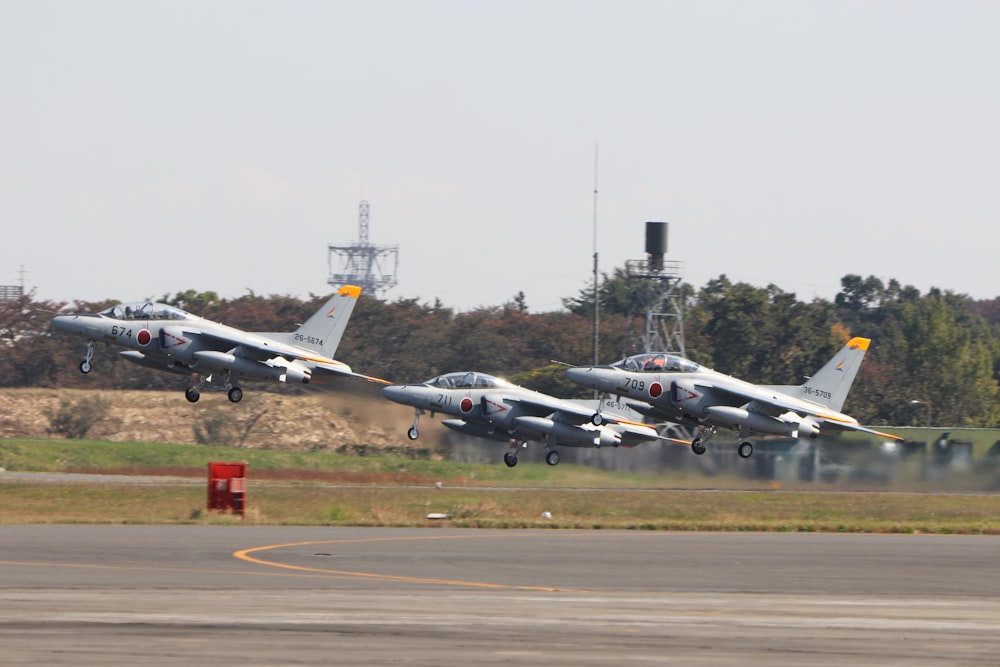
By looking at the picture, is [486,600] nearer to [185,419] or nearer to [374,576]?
[374,576]

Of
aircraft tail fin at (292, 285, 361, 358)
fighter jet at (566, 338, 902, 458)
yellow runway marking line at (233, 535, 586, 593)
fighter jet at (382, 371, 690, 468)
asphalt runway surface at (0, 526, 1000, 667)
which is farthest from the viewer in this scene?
fighter jet at (382, 371, 690, 468)

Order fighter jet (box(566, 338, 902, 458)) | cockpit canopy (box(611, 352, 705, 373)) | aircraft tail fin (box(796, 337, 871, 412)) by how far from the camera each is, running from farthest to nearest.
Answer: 1. aircraft tail fin (box(796, 337, 871, 412))
2. cockpit canopy (box(611, 352, 705, 373))
3. fighter jet (box(566, 338, 902, 458))

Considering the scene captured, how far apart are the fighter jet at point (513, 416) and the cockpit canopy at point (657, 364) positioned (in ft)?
20.4

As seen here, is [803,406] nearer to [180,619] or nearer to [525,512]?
[525,512]

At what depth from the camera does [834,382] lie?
5584cm

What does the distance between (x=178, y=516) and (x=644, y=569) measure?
1600 cm

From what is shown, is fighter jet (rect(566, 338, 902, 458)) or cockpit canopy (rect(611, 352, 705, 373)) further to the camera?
cockpit canopy (rect(611, 352, 705, 373))

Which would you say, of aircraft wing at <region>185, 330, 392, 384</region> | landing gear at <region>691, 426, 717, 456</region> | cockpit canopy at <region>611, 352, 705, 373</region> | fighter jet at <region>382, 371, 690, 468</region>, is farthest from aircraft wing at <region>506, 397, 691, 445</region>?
aircraft wing at <region>185, 330, 392, 384</region>

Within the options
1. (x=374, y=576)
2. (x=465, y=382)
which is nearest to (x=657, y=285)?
(x=465, y=382)

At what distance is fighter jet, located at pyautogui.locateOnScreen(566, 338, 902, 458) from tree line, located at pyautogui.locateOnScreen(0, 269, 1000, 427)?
79.4ft

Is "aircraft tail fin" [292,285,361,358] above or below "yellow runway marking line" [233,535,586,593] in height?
above

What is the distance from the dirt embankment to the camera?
234ft

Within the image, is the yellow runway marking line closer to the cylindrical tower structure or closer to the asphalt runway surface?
the asphalt runway surface

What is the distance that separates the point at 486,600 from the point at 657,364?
36.2 metres
